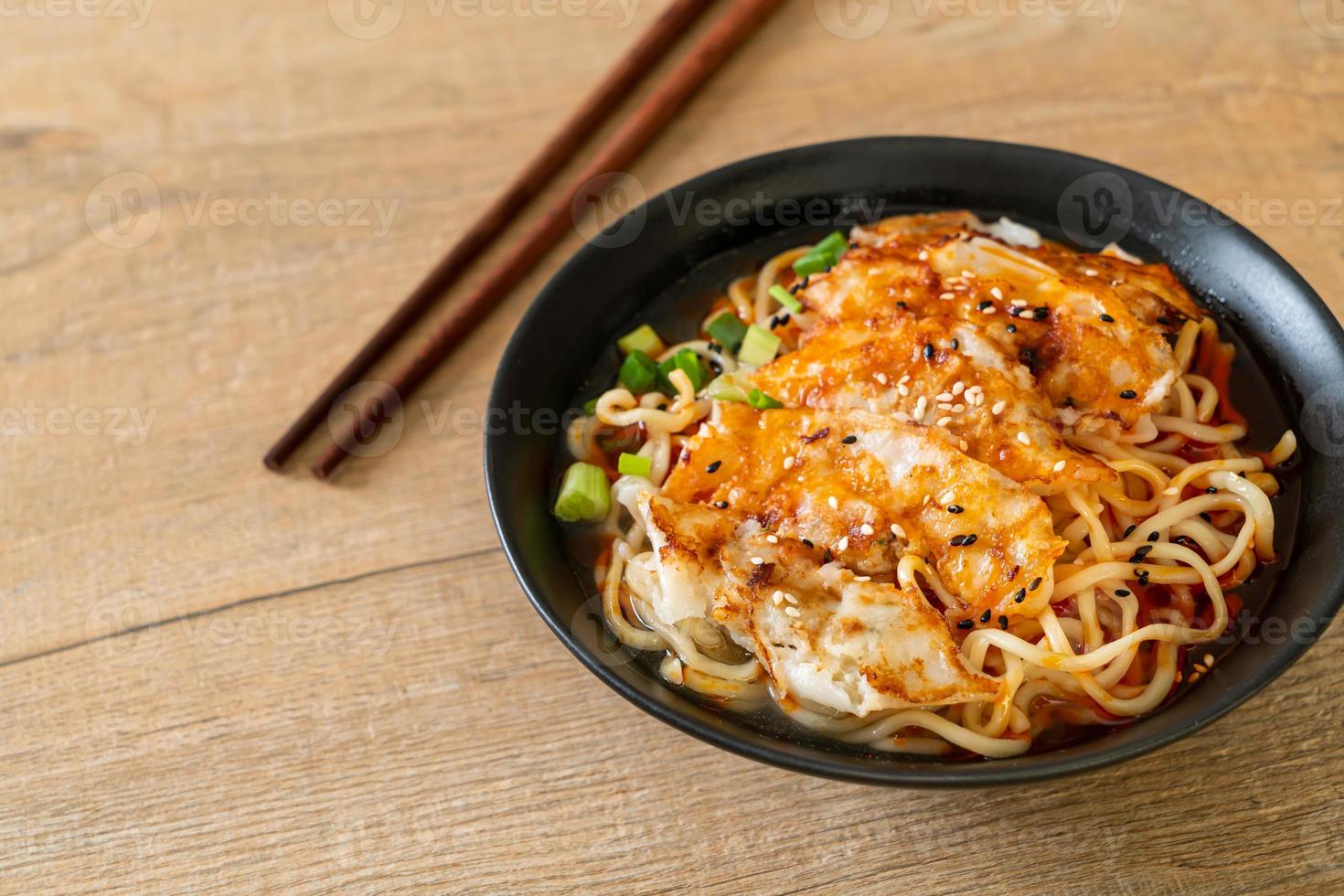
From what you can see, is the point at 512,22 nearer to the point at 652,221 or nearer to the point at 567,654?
the point at 652,221

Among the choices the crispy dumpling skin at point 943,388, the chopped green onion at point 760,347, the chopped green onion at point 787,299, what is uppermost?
the crispy dumpling skin at point 943,388

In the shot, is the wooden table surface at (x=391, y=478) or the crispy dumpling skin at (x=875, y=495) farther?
the wooden table surface at (x=391, y=478)

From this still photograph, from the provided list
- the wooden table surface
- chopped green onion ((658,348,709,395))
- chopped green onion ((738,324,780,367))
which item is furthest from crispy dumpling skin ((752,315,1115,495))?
the wooden table surface

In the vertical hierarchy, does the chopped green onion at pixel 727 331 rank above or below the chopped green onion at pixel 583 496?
above

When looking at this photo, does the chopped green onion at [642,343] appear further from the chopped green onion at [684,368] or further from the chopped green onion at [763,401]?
the chopped green onion at [763,401]

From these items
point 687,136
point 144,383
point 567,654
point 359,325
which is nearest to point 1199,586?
point 567,654

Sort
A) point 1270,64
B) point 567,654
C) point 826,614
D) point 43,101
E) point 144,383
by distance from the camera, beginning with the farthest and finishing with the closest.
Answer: point 43,101 < point 1270,64 < point 144,383 < point 567,654 < point 826,614

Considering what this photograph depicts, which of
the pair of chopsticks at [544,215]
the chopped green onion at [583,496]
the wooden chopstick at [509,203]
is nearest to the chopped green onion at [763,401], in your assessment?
the chopped green onion at [583,496]
